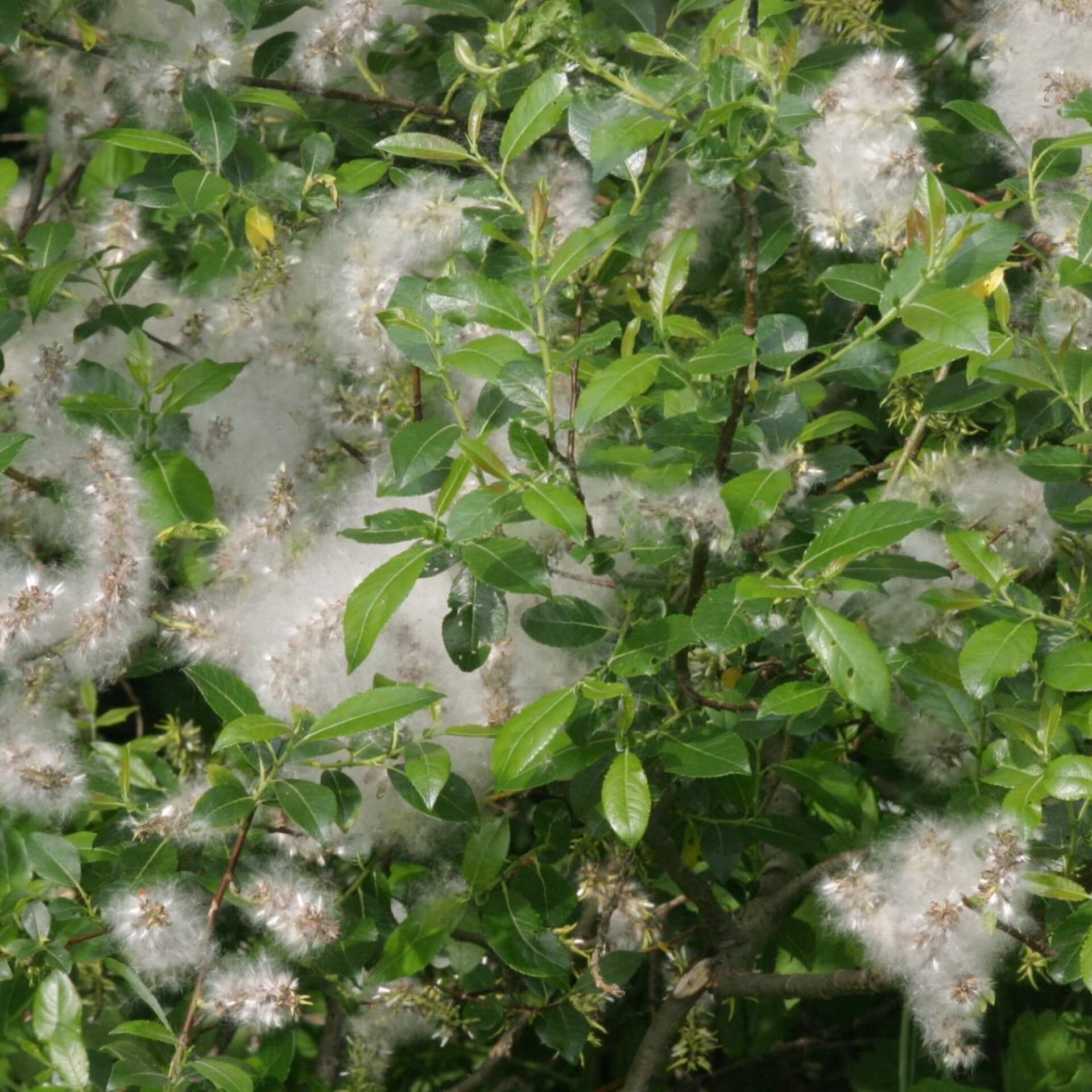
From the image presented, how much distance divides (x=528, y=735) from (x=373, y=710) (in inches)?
6.0

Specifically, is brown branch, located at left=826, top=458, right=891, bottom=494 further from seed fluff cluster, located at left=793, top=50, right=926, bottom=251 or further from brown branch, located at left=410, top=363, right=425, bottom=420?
brown branch, located at left=410, top=363, right=425, bottom=420

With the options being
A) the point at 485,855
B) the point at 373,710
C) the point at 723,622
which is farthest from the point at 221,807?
the point at 723,622

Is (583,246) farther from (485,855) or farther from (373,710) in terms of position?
(485,855)

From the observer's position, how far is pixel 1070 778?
115 centimetres

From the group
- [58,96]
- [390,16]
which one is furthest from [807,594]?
[58,96]

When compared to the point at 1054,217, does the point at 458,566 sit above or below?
below

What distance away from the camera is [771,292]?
6.05ft

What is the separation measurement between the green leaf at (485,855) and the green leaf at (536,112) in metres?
0.71

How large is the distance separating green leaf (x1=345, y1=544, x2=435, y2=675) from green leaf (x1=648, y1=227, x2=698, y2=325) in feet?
1.06

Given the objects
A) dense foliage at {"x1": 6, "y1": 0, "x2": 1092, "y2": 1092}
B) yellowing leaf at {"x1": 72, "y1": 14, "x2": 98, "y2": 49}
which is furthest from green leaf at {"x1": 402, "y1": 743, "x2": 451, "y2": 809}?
yellowing leaf at {"x1": 72, "y1": 14, "x2": 98, "y2": 49}

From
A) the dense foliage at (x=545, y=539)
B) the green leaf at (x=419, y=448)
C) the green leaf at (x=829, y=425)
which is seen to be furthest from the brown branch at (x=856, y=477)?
the green leaf at (x=419, y=448)

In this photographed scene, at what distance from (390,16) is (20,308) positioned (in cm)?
62

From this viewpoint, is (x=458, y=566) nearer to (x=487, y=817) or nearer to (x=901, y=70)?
(x=487, y=817)

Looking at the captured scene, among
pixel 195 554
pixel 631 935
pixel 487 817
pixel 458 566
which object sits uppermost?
pixel 458 566
